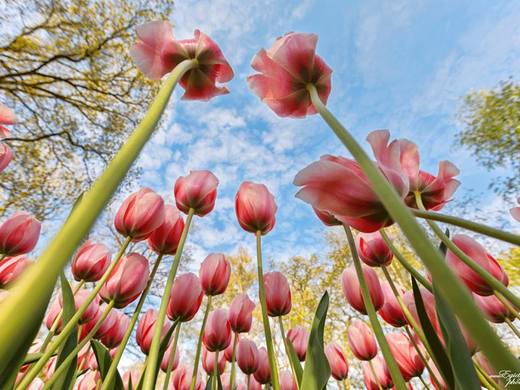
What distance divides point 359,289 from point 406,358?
7.0 inches

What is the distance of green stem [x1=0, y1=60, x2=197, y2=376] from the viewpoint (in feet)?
0.32

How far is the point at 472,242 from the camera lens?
17.7 inches

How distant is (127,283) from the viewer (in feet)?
1.67

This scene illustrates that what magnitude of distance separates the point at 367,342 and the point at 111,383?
22.6 inches

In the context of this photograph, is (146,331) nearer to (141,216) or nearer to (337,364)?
(141,216)

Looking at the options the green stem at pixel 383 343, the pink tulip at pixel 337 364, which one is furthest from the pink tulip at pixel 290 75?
the pink tulip at pixel 337 364

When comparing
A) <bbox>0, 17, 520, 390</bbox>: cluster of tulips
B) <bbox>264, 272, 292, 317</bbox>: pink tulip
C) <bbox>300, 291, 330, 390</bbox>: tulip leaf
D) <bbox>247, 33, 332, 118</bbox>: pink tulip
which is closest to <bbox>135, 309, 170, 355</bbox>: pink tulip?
<bbox>0, 17, 520, 390</bbox>: cluster of tulips

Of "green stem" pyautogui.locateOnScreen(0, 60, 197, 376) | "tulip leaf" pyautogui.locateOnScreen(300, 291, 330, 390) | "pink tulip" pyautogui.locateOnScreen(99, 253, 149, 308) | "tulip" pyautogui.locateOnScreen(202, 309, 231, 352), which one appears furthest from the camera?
"tulip" pyautogui.locateOnScreen(202, 309, 231, 352)

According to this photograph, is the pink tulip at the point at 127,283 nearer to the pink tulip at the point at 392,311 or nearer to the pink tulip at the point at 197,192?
the pink tulip at the point at 197,192

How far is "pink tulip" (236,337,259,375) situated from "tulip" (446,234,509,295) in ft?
1.65

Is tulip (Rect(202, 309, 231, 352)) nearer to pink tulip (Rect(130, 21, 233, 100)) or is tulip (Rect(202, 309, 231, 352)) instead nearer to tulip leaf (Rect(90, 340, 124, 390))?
tulip leaf (Rect(90, 340, 124, 390))

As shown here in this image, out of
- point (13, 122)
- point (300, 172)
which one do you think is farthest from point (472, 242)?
point (13, 122)

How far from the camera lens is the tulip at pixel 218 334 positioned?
2.33 feet

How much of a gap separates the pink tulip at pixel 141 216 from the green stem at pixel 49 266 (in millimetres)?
347
